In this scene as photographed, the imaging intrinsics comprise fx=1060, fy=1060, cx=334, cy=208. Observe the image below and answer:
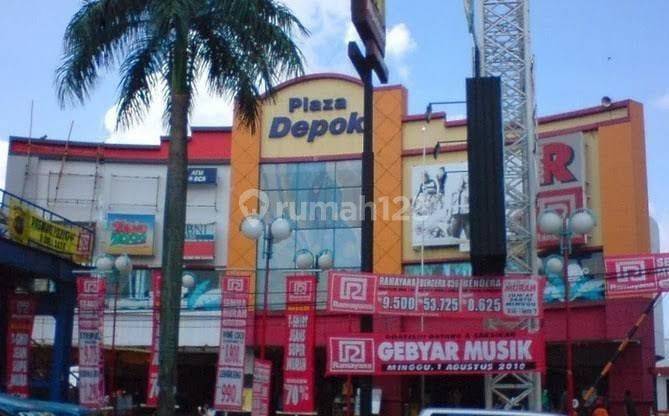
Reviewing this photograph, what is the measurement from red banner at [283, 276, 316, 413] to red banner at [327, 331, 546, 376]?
582 cm

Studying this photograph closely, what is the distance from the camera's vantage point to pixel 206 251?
4569cm

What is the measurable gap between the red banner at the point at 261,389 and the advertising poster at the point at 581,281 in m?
13.7

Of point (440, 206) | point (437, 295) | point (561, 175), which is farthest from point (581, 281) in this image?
point (437, 295)

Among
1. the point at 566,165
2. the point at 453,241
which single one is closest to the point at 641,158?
the point at 566,165

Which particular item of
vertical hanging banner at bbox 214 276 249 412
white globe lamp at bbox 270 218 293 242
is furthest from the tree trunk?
vertical hanging banner at bbox 214 276 249 412

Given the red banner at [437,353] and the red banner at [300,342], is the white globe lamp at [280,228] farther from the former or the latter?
the red banner at [437,353]

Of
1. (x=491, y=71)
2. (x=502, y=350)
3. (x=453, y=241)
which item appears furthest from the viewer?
(x=453, y=241)

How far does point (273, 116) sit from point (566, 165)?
42.8ft

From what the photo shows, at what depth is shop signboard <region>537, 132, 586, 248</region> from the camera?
128ft

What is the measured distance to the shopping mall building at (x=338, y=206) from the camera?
38.5 meters

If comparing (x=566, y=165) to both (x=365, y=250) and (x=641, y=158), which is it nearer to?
(x=641, y=158)

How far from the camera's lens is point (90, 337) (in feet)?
97.9

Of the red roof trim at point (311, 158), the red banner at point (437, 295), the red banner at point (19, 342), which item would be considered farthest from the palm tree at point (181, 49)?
the red roof trim at point (311, 158)

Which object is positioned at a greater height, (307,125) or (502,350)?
(307,125)
